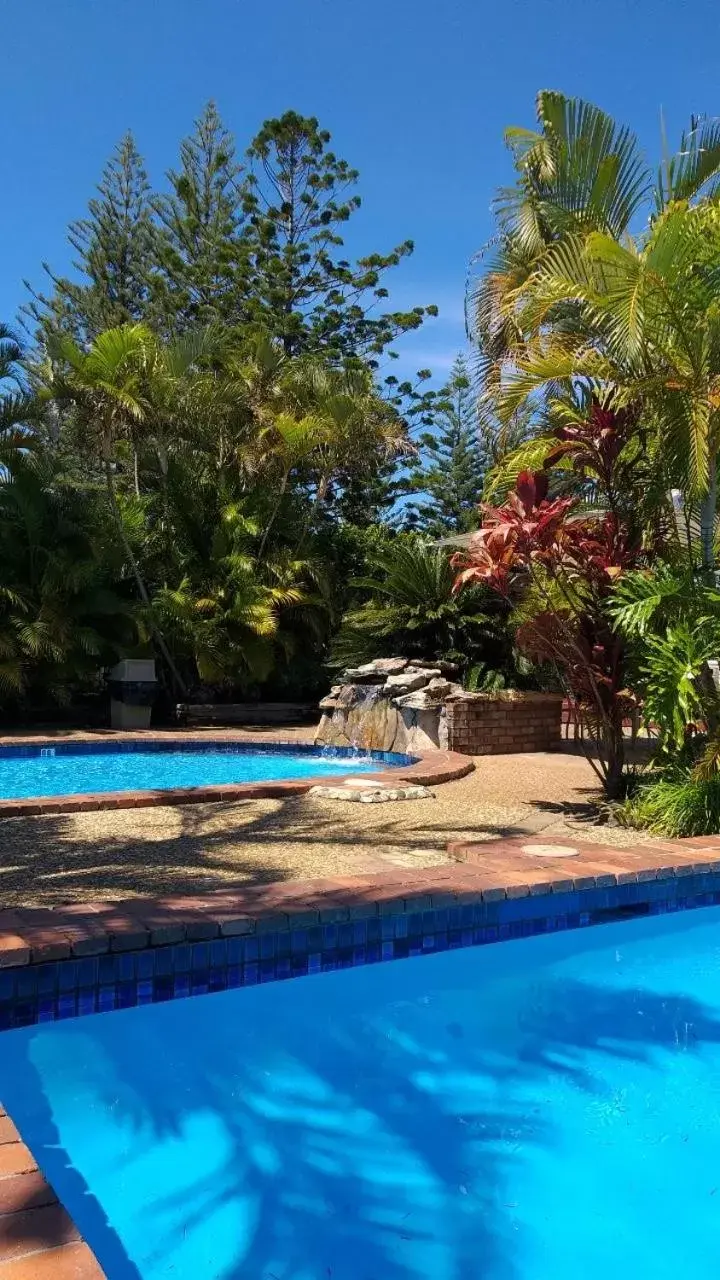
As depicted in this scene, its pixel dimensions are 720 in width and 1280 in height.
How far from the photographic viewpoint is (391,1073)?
3.35 metres

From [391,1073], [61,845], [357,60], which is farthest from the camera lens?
[357,60]

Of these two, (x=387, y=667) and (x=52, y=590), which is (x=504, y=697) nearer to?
(x=387, y=667)

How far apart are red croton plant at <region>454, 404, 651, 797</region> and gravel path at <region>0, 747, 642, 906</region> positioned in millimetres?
956

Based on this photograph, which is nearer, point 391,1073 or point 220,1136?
point 220,1136

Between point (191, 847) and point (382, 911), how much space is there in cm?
181

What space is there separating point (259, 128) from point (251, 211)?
6.52 feet

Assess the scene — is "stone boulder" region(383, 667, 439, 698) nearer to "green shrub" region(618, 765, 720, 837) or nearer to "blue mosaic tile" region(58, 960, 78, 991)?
"green shrub" region(618, 765, 720, 837)

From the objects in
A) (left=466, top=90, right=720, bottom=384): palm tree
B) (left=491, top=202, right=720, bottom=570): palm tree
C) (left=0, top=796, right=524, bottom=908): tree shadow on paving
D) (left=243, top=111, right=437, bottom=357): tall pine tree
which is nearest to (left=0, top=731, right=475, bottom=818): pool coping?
(left=0, top=796, right=524, bottom=908): tree shadow on paving

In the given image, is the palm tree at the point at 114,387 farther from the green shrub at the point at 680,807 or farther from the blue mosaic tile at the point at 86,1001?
the blue mosaic tile at the point at 86,1001

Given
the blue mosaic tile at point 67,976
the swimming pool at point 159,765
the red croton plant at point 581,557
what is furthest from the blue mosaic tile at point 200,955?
the swimming pool at point 159,765

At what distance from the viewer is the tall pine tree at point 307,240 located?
81.0 feet

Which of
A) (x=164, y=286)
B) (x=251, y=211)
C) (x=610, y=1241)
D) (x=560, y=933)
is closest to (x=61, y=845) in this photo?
(x=560, y=933)

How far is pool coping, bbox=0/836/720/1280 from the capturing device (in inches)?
134

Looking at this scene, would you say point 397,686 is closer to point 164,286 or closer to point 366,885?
point 366,885
